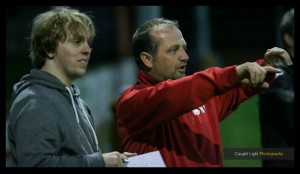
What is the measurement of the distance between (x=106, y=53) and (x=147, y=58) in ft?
9.84

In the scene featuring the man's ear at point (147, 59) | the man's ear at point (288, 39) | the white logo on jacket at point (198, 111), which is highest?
the man's ear at point (288, 39)

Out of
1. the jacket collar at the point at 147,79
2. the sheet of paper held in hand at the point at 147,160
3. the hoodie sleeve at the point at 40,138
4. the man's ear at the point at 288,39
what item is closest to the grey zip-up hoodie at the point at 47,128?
the hoodie sleeve at the point at 40,138

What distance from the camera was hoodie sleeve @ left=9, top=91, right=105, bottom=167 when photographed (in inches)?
90.3

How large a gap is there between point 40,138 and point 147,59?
28.5 inches

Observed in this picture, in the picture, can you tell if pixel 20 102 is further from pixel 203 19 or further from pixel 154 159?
pixel 203 19

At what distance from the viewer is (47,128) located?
231cm

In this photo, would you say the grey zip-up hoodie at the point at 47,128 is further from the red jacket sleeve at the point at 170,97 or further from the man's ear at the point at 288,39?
the man's ear at the point at 288,39

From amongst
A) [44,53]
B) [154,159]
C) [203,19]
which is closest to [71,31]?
[44,53]

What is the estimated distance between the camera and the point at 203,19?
619cm

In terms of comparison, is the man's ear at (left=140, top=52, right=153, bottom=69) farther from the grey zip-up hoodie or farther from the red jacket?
the grey zip-up hoodie

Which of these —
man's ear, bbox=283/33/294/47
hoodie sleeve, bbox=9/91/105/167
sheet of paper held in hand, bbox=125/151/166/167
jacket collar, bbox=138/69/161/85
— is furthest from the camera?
man's ear, bbox=283/33/294/47

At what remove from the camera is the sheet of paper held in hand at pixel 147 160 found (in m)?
2.51

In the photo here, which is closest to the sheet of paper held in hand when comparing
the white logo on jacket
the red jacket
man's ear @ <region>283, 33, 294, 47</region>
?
the red jacket

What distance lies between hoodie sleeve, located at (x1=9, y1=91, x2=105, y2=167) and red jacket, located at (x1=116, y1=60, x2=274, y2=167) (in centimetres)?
28
